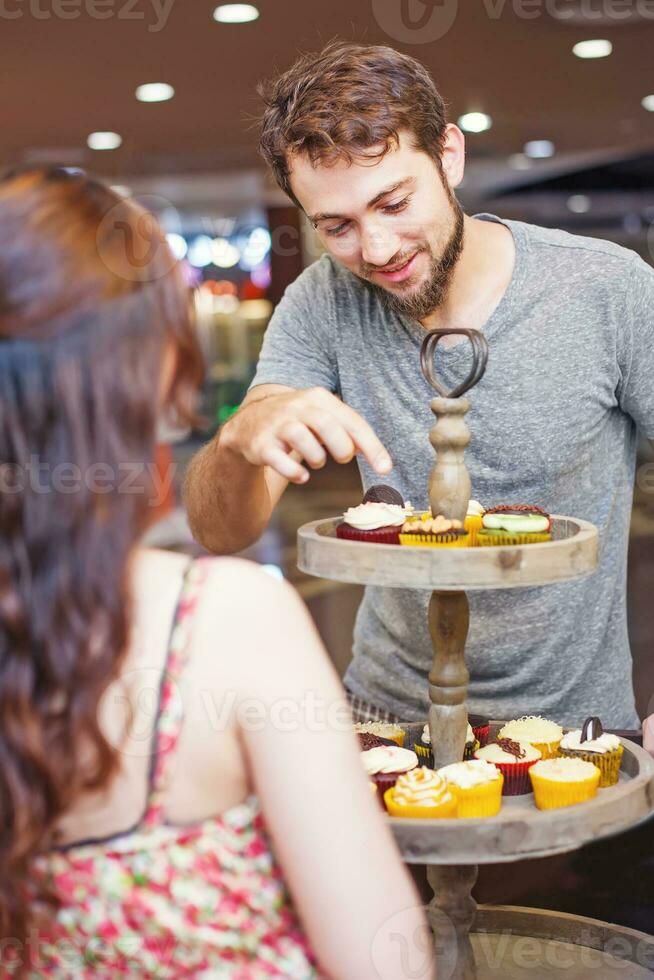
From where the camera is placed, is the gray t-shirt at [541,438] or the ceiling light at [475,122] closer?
the gray t-shirt at [541,438]

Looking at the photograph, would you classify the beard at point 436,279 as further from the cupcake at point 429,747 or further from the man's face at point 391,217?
the cupcake at point 429,747

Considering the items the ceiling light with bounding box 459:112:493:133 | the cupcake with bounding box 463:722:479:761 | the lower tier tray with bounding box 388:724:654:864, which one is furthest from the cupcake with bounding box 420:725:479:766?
the ceiling light with bounding box 459:112:493:133

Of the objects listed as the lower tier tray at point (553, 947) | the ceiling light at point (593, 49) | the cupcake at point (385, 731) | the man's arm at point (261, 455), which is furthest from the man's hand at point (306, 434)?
the ceiling light at point (593, 49)

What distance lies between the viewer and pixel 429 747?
5.01 feet

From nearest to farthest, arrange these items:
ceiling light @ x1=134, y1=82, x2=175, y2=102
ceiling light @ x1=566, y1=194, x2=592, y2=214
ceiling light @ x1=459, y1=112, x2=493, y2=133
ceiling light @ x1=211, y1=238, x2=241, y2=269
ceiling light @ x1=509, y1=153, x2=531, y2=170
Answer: ceiling light @ x1=134, y1=82, x2=175, y2=102 < ceiling light @ x1=459, y1=112, x2=493, y2=133 < ceiling light @ x1=509, y1=153, x2=531, y2=170 < ceiling light @ x1=566, y1=194, x2=592, y2=214 < ceiling light @ x1=211, y1=238, x2=241, y2=269

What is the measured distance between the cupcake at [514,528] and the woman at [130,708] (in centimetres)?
48

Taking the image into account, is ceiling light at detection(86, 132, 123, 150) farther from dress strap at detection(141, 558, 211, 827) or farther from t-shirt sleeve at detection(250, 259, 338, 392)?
dress strap at detection(141, 558, 211, 827)

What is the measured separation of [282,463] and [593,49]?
6.27 metres

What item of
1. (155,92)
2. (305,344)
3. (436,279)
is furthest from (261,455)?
(155,92)

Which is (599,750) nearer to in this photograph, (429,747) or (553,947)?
(429,747)

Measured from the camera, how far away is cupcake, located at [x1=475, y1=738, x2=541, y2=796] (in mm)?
1436

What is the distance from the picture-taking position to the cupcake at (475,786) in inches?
53.1

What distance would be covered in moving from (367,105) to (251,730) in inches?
40.2

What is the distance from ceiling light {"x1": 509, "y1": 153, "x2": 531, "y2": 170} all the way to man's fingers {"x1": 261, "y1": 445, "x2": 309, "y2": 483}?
1002 cm
